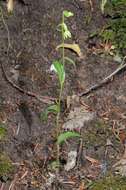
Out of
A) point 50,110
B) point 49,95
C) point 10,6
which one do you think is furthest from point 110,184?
point 10,6

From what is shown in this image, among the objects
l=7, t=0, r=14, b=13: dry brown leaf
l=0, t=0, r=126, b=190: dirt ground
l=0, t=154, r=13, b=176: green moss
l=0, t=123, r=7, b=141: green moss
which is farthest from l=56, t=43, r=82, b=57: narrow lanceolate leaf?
l=0, t=154, r=13, b=176: green moss

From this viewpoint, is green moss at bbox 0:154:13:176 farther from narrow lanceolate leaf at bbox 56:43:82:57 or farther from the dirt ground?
narrow lanceolate leaf at bbox 56:43:82:57

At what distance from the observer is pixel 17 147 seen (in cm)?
314

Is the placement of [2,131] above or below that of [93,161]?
above

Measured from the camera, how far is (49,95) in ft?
11.2

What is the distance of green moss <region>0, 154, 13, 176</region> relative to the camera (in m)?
3.02

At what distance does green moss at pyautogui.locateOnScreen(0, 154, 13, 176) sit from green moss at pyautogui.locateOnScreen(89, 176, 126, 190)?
0.60 meters

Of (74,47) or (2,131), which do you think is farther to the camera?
(74,47)

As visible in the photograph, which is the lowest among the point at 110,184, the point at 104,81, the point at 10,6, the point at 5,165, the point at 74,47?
the point at 110,184

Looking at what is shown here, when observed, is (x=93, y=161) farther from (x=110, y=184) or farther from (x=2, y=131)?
(x=2, y=131)

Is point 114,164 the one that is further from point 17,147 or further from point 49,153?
point 17,147

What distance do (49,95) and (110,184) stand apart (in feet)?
2.93

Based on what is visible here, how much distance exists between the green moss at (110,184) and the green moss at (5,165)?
0.60 metres

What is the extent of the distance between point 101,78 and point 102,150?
677 millimetres
